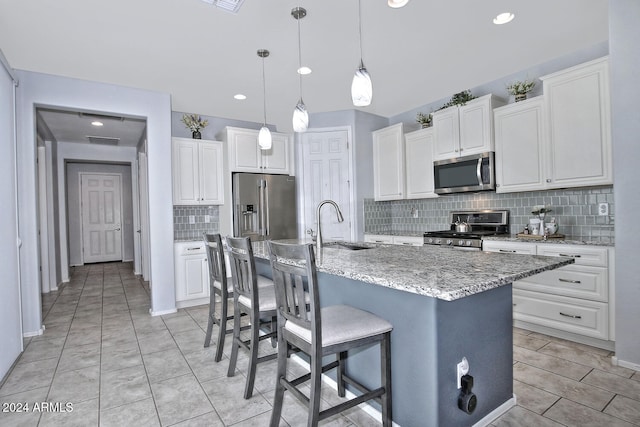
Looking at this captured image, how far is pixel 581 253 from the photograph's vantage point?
2760 millimetres

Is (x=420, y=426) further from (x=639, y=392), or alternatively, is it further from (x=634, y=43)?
(x=634, y=43)

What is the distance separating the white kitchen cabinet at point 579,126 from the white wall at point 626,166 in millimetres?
457

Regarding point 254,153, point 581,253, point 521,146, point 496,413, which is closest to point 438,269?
point 496,413

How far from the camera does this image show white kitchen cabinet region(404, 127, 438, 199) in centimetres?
435

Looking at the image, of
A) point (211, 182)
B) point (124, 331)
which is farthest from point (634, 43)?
point (124, 331)

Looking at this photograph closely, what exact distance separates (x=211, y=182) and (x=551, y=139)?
4.03m

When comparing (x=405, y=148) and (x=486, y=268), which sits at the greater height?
(x=405, y=148)

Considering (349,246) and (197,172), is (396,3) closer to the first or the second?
(349,246)

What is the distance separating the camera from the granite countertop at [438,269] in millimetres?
1209

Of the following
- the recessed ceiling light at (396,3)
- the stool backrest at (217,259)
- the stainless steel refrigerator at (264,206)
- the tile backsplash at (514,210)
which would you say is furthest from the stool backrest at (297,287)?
the stainless steel refrigerator at (264,206)

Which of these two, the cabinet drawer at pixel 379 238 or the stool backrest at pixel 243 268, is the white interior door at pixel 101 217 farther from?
the stool backrest at pixel 243 268

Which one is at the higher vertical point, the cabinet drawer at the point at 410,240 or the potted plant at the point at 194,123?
the potted plant at the point at 194,123

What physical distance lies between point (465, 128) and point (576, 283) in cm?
195

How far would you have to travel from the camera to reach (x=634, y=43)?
225 cm
